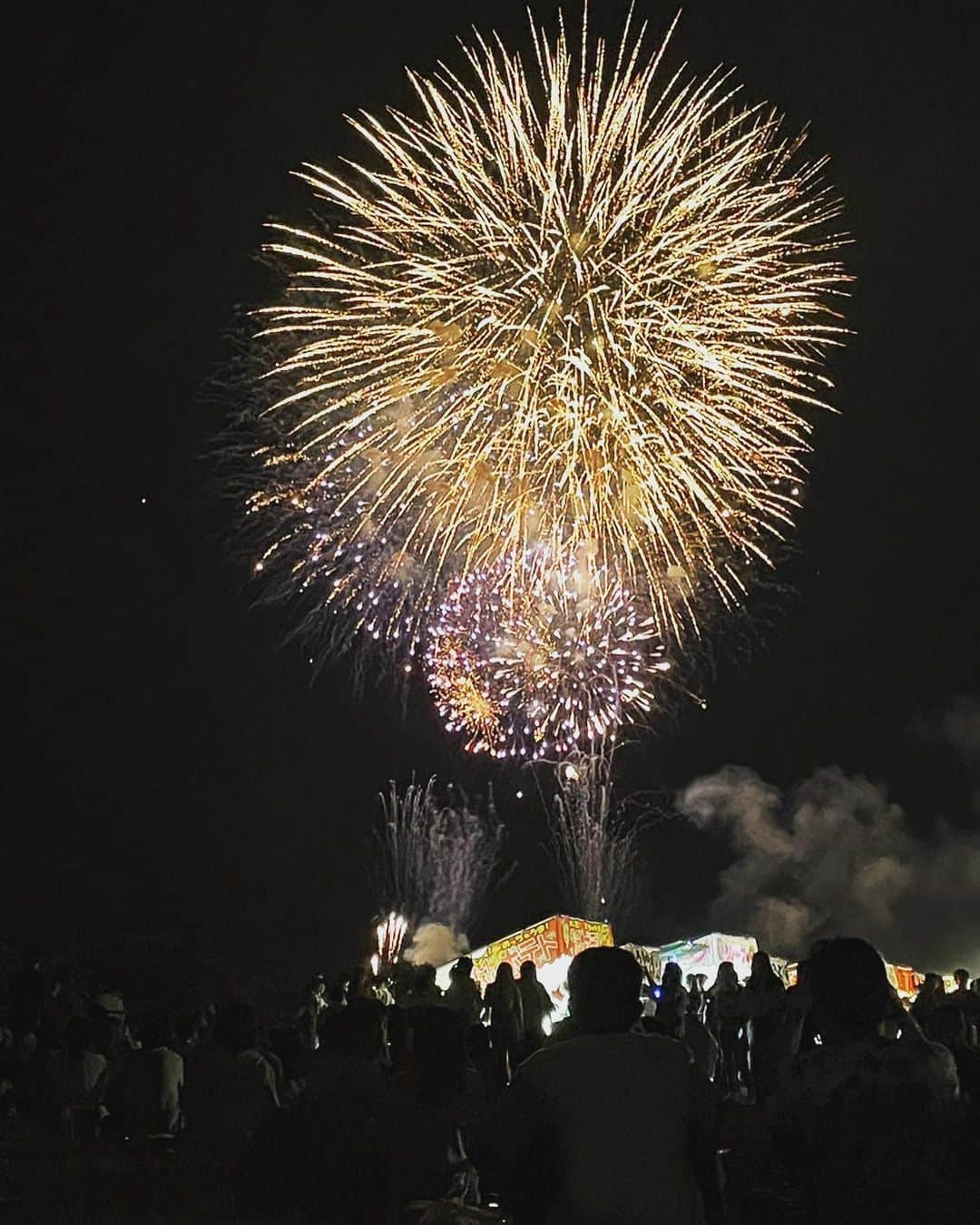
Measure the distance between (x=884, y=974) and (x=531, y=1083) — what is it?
3.44 feet

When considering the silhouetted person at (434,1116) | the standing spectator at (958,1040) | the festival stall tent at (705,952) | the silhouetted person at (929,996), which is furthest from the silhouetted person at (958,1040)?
the festival stall tent at (705,952)

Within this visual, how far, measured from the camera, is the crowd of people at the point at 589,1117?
351cm

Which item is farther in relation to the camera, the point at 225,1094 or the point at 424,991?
the point at 424,991

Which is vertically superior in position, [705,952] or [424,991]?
[705,952]

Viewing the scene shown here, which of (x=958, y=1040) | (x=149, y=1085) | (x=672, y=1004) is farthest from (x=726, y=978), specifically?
(x=149, y=1085)

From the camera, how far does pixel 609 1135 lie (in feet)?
11.8

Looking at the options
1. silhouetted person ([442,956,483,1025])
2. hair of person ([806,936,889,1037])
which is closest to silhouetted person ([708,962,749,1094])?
silhouetted person ([442,956,483,1025])

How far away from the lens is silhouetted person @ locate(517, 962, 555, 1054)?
11.5m

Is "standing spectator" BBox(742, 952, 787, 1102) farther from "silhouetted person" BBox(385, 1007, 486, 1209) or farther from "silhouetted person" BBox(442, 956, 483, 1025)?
"silhouetted person" BBox(385, 1007, 486, 1209)

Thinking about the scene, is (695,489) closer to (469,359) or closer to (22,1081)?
(469,359)

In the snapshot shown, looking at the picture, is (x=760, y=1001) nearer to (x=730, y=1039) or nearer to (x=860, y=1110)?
(x=730, y=1039)

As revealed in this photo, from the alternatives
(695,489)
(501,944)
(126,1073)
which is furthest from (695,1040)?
(501,944)

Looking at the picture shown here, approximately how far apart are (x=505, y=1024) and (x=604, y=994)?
304 inches

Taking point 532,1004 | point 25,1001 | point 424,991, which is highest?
point 25,1001
